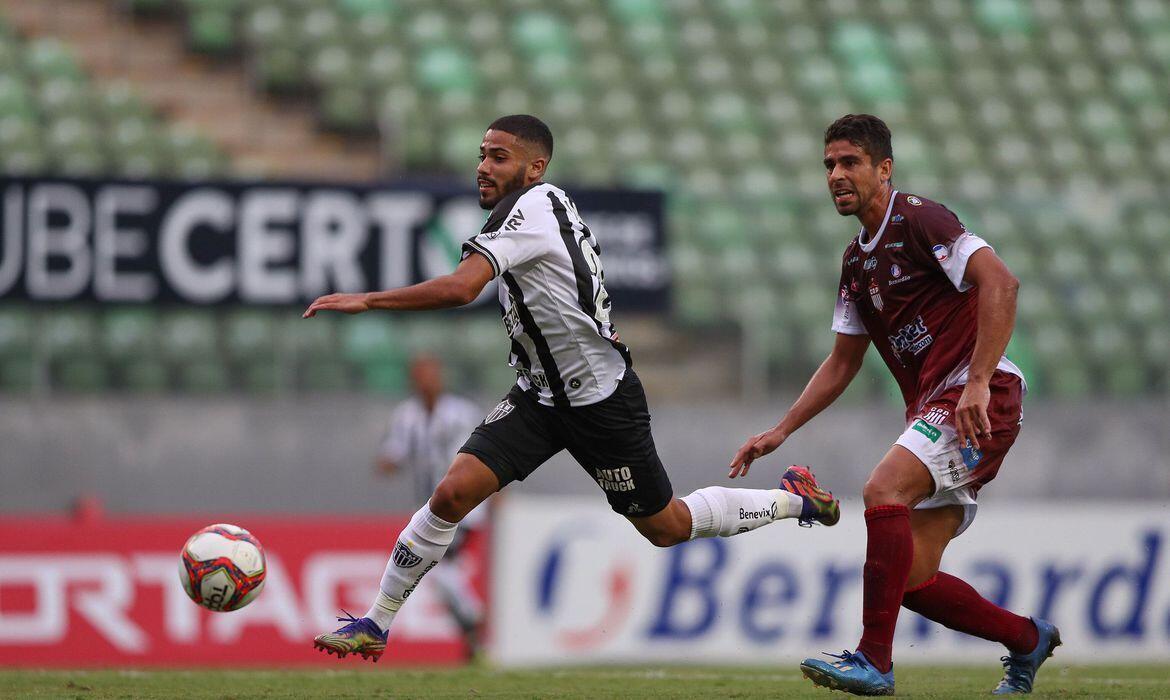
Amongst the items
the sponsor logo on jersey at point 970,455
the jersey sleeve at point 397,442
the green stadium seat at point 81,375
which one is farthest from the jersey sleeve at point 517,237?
the green stadium seat at point 81,375

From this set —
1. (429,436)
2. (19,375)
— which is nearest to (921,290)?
(429,436)

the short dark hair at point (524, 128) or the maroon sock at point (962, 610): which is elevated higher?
the short dark hair at point (524, 128)

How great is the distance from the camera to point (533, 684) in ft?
26.0

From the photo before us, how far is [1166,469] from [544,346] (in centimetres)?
930

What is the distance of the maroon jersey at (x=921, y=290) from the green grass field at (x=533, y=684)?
1411 mm

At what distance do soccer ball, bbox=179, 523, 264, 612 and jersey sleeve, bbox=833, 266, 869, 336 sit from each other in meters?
2.83

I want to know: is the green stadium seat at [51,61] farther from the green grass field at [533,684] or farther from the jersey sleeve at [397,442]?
the green grass field at [533,684]

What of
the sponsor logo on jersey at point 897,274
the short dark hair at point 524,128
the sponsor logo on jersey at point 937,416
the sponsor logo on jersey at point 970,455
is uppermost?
the short dark hair at point 524,128

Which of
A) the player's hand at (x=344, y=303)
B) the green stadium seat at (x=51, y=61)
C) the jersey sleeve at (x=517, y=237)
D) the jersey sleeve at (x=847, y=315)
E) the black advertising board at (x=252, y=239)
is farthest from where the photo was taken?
the green stadium seat at (x=51, y=61)

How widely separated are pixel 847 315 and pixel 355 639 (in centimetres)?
261

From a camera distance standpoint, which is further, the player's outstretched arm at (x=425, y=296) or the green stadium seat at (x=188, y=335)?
the green stadium seat at (x=188, y=335)

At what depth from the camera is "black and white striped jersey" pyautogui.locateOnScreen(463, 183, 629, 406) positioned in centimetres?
652

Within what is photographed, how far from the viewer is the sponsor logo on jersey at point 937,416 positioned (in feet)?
20.9

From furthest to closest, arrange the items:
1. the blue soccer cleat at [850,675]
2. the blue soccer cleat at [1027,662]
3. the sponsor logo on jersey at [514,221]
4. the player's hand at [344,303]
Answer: the blue soccer cleat at [1027,662] < the sponsor logo on jersey at [514,221] < the blue soccer cleat at [850,675] < the player's hand at [344,303]
